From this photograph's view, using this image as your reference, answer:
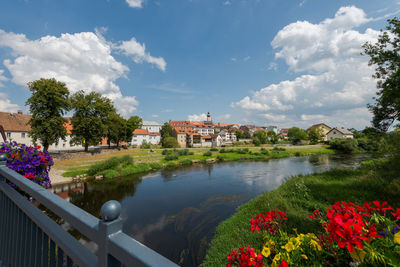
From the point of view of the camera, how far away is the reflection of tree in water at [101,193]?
37.5 ft

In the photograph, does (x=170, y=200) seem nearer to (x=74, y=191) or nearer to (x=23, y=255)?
(x=74, y=191)

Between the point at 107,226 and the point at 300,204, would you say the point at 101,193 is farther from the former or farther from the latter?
the point at 107,226

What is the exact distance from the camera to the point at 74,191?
1388 centimetres

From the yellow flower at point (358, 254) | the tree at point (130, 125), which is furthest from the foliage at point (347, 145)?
the tree at point (130, 125)

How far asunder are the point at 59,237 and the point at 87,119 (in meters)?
35.2

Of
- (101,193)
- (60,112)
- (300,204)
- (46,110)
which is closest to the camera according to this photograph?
(300,204)

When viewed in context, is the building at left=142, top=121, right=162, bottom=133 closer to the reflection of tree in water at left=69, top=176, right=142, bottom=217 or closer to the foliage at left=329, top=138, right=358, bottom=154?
the foliage at left=329, top=138, right=358, bottom=154

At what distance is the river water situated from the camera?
24.7ft

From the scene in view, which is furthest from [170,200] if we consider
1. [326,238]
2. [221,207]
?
[326,238]

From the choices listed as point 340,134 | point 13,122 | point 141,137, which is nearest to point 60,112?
point 13,122

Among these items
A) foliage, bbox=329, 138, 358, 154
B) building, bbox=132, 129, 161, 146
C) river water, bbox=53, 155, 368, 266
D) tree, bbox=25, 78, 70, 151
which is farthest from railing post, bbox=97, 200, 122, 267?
building, bbox=132, 129, 161, 146

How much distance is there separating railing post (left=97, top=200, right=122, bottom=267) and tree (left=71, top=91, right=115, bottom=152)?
35031 millimetres

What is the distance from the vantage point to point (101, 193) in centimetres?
1376

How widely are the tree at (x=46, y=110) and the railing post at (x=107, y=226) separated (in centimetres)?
2991
